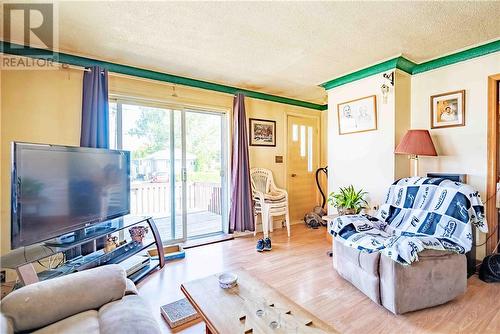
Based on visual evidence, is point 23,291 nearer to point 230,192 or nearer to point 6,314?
point 6,314

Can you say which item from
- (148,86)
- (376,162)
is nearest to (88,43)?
(148,86)

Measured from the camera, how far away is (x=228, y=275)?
154 cm

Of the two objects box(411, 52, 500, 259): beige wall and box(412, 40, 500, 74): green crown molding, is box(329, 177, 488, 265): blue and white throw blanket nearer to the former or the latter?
box(411, 52, 500, 259): beige wall

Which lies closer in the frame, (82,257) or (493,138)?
(82,257)

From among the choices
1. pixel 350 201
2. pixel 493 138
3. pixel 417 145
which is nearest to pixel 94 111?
pixel 350 201

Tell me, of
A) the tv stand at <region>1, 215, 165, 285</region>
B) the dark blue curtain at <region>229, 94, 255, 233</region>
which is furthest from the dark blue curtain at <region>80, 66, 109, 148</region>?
the dark blue curtain at <region>229, 94, 255, 233</region>

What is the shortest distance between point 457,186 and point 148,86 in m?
3.43

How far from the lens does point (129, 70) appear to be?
2916 mm

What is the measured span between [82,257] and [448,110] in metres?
4.03

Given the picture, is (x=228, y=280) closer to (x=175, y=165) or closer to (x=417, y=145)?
(x=175, y=165)

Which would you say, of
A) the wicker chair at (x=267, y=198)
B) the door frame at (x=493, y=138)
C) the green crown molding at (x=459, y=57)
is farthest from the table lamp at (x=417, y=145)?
the wicker chair at (x=267, y=198)

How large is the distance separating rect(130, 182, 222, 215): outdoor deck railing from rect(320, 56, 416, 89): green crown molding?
237 centimetres

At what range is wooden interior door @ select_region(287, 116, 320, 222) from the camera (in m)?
4.39

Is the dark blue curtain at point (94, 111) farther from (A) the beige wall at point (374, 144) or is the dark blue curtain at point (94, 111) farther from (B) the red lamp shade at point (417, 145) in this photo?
(B) the red lamp shade at point (417, 145)
